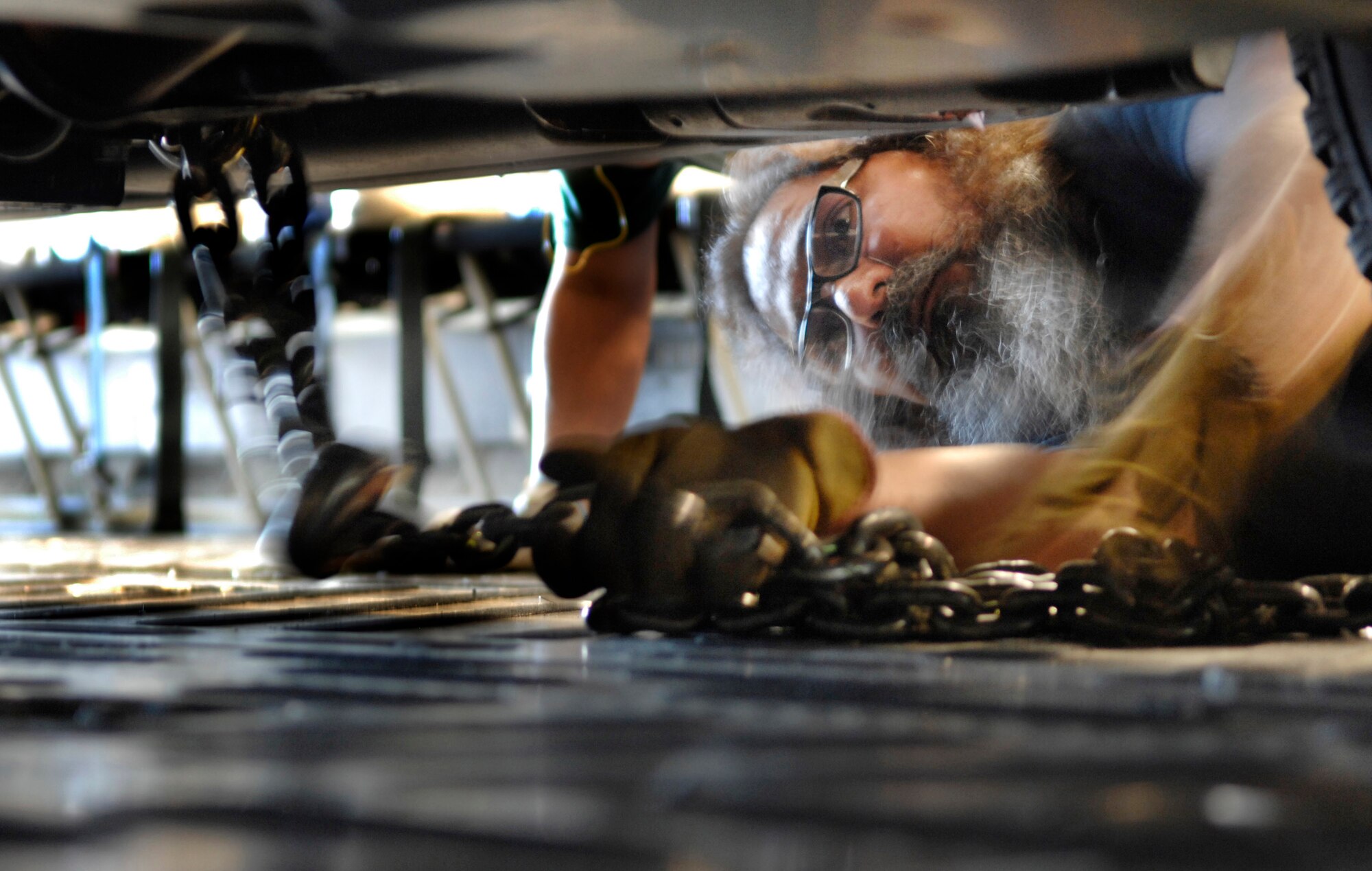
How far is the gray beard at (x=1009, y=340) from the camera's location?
164cm

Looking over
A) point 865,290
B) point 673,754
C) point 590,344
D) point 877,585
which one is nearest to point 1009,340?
point 865,290

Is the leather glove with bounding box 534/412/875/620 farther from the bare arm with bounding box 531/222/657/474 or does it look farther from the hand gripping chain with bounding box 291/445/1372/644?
the bare arm with bounding box 531/222/657/474

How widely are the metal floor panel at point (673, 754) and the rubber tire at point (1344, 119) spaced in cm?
31

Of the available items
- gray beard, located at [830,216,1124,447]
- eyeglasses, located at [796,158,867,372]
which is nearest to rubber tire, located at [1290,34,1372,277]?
gray beard, located at [830,216,1124,447]

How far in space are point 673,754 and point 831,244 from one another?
3.98 ft

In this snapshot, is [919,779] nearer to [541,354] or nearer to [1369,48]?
[1369,48]

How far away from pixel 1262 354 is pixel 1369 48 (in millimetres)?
375

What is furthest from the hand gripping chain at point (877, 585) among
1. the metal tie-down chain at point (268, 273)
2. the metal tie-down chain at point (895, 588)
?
the metal tie-down chain at point (268, 273)

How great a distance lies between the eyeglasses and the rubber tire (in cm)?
73

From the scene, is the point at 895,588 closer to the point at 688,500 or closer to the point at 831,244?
the point at 688,500

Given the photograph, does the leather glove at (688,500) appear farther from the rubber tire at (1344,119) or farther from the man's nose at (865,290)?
the man's nose at (865,290)

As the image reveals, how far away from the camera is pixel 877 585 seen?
2.98 ft

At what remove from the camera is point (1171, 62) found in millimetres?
943

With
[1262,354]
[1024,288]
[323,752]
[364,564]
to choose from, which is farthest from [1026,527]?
[323,752]
